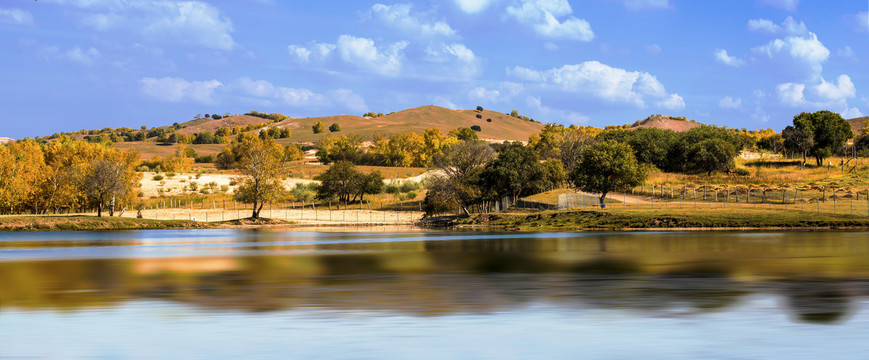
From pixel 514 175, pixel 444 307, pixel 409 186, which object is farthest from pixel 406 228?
pixel 444 307

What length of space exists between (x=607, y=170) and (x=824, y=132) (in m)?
58.2

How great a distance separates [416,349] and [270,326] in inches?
138

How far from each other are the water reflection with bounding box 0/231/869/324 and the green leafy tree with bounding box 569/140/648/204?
117 feet

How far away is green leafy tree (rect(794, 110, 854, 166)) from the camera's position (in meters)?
112

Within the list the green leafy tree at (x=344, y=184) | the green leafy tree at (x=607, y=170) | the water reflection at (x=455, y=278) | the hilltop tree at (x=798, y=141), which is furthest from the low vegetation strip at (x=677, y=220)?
the hilltop tree at (x=798, y=141)

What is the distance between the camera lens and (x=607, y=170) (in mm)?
73188

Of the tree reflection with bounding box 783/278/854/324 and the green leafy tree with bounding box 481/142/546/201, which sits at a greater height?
the green leafy tree with bounding box 481/142/546/201

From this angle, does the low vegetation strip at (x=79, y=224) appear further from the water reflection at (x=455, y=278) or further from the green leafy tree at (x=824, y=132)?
the green leafy tree at (x=824, y=132)

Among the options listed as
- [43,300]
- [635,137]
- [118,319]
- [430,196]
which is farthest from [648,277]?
[635,137]

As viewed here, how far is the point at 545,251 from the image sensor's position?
113 feet

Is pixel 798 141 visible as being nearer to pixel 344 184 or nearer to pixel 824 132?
pixel 824 132

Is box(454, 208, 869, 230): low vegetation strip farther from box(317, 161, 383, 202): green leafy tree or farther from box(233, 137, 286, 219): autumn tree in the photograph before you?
box(317, 161, 383, 202): green leafy tree

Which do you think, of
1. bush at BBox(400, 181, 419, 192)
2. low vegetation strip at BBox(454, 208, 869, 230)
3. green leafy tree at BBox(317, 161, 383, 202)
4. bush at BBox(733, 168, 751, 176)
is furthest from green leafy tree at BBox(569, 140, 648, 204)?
bush at BBox(400, 181, 419, 192)

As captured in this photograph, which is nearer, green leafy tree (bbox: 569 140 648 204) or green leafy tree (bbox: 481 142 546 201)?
green leafy tree (bbox: 569 140 648 204)
